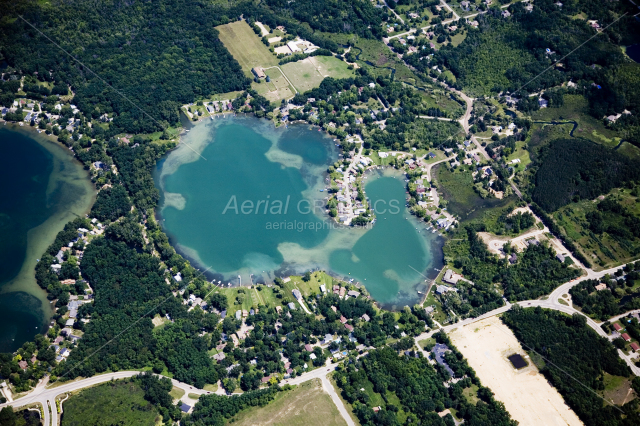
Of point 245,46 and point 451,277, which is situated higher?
point 245,46

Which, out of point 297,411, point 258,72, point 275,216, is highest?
point 258,72

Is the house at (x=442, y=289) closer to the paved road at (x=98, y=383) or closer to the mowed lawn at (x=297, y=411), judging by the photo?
the paved road at (x=98, y=383)

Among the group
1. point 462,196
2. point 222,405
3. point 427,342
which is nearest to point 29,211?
point 222,405

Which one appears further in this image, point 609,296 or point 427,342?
point 609,296

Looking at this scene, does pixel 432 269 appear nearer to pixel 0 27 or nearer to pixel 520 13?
pixel 520 13

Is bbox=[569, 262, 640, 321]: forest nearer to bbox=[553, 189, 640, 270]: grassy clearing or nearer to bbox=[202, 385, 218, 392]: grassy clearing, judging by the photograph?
bbox=[553, 189, 640, 270]: grassy clearing

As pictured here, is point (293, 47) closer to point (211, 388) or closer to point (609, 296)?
point (211, 388)

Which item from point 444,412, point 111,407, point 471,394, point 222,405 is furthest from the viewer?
point 471,394

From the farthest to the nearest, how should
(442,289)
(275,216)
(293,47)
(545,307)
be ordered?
1. (293,47)
2. (275,216)
3. (442,289)
4. (545,307)

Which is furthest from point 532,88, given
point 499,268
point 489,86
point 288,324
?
point 288,324
